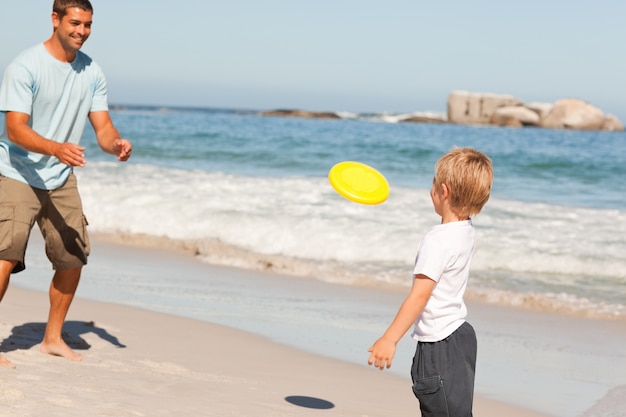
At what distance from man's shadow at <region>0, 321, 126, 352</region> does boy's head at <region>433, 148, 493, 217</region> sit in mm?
2812

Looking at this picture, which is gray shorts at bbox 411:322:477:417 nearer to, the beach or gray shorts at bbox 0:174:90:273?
the beach

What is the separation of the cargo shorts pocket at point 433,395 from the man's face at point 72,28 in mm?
2455

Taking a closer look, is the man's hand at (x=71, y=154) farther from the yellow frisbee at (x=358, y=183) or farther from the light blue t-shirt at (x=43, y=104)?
the yellow frisbee at (x=358, y=183)

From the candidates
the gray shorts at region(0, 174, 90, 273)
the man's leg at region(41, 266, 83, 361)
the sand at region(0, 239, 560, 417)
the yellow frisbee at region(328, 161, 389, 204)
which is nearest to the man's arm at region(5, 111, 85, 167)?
the gray shorts at region(0, 174, 90, 273)

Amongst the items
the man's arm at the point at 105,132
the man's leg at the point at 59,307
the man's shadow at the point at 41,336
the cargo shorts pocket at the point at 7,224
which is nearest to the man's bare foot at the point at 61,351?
the man's leg at the point at 59,307

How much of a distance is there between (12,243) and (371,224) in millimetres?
6889

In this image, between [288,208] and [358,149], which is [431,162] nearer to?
[358,149]

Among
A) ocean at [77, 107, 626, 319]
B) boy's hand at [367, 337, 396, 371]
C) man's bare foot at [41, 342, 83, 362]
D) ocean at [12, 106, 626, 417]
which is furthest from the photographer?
ocean at [77, 107, 626, 319]

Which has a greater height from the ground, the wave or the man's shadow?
the wave

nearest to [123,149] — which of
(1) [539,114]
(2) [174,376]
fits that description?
(2) [174,376]

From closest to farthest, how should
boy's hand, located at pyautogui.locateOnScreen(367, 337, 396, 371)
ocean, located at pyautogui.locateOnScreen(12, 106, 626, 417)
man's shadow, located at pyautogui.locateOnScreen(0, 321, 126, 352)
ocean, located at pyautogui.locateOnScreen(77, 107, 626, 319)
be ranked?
boy's hand, located at pyautogui.locateOnScreen(367, 337, 396, 371) → man's shadow, located at pyautogui.locateOnScreen(0, 321, 126, 352) → ocean, located at pyautogui.locateOnScreen(12, 106, 626, 417) → ocean, located at pyautogui.locateOnScreen(77, 107, 626, 319)

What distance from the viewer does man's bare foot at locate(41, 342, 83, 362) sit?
4688 millimetres

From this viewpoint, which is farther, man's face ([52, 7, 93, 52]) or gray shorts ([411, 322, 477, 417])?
man's face ([52, 7, 93, 52])

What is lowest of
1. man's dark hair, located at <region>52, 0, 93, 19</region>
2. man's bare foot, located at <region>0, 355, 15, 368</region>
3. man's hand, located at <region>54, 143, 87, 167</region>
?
man's bare foot, located at <region>0, 355, 15, 368</region>
